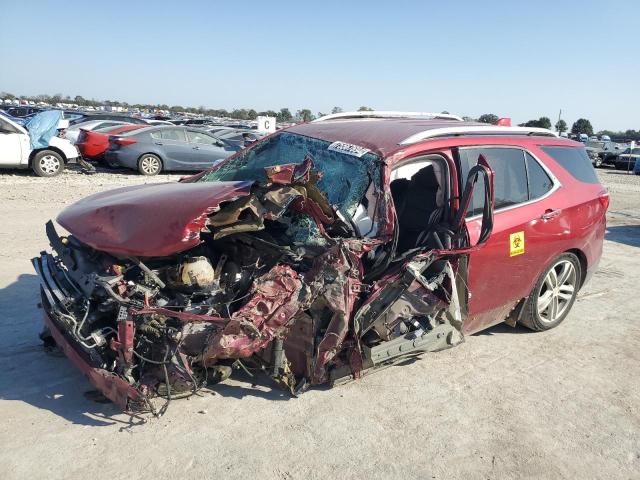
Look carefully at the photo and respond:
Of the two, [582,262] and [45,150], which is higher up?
[582,262]

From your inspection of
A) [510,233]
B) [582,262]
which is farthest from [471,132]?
[582,262]

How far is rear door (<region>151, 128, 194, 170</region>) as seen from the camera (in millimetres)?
15172

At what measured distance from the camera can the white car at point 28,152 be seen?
12.5 m

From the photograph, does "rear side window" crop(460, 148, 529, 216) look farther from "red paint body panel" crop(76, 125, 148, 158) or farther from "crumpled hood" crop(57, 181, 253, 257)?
"red paint body panel" crop(76, 125, 148, 158)

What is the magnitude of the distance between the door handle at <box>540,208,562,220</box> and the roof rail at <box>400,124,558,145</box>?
2.59 ft

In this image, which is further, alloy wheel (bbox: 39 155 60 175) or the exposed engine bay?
alloy wheel (bbox: 39 155 60 175)

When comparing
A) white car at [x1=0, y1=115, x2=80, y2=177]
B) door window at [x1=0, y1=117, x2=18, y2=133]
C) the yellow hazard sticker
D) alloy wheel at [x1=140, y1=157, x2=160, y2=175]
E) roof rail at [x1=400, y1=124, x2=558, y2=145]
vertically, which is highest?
roof rail at [x1=400, y1=124, x2=558, y2=145]

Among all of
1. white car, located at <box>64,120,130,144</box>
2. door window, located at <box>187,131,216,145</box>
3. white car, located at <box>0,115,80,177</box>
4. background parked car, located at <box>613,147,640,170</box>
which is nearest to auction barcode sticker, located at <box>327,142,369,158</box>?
white car, located at <box>0,115,80,177</box>

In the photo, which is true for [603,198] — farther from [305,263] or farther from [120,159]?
[120,159]

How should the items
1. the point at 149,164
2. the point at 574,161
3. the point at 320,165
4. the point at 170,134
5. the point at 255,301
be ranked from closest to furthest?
the point at 255,301
the point at 320,165
the point at 574,161
the point at 149,164
the point at 170,134

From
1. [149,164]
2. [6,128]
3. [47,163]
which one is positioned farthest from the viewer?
[149,164]

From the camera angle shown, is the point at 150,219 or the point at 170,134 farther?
the point at 170,134

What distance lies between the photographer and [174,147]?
15367 mm

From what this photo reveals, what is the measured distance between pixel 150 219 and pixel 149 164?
39.9ft
